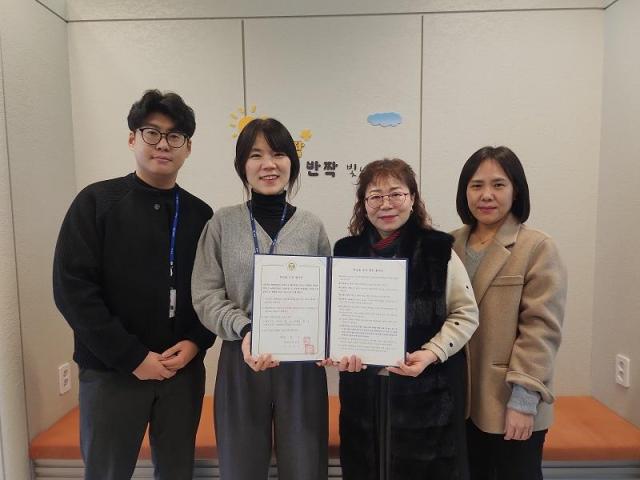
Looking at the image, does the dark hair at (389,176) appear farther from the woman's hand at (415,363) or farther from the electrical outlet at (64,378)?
the electrical outlet at (64,378)

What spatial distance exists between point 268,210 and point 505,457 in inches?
47.6

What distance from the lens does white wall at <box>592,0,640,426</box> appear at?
1.99 meters

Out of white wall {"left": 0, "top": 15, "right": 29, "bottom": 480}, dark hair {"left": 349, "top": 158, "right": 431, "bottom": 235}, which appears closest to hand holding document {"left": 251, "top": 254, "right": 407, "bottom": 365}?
dark hair {"left": 349, "top": 158, "right": 431, "bottom": 235}

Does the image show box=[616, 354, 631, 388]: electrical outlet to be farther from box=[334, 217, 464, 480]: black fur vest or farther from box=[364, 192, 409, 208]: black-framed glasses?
box=[364, 192, 409, 208]: black-framed glasses

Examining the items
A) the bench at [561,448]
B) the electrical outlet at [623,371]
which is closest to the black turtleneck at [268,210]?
the bench at [561,448]

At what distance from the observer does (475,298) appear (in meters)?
1.39

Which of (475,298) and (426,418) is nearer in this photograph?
(426,418)

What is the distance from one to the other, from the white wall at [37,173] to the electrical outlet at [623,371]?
310 cm

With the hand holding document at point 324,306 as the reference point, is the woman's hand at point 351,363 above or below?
below

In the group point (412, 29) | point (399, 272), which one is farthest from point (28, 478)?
point (412, 29)

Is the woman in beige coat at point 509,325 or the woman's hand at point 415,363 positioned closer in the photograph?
the woman's hand at point 415,363

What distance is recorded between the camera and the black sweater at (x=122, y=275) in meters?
1.34

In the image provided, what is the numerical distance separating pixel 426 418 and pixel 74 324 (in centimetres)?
125

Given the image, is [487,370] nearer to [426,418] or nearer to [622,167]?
[426,418]
